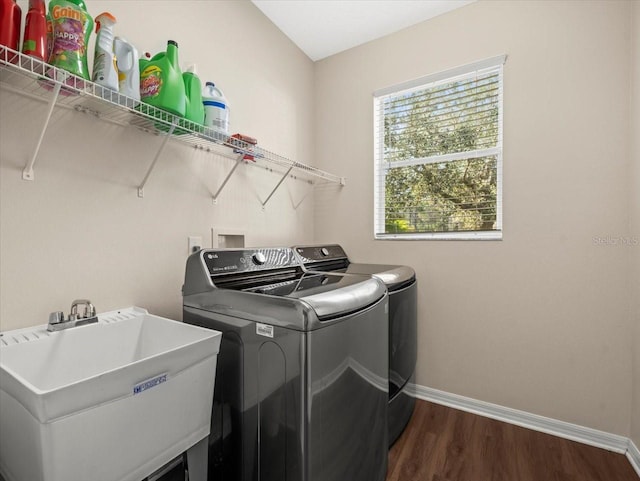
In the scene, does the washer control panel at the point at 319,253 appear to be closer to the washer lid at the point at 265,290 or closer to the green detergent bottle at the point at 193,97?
the washer lid at the point at 265,290

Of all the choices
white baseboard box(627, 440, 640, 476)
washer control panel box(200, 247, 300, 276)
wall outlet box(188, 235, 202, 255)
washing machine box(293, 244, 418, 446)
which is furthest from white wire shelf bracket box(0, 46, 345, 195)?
white baseboard box(627, 440, 640, 476)

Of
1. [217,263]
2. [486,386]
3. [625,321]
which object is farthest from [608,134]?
[217,263]

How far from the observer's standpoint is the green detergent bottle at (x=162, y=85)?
3.99 feet

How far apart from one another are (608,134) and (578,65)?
434mm

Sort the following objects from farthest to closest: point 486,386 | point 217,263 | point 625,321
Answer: point 486,386, point 625,321, point 217,263

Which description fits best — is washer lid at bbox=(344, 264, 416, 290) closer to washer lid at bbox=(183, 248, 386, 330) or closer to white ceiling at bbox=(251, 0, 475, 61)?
washer lid at bbox=(183, 248, 386, 330)

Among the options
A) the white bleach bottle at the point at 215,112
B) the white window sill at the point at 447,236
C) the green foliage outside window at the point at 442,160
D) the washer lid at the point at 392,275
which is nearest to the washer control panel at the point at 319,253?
the washer lid at the point at 392,275

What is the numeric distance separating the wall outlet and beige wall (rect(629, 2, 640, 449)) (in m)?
2.25

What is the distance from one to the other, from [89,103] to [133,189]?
0.36 m

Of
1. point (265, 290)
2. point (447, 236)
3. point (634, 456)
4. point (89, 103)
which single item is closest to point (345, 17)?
point (447, 236)

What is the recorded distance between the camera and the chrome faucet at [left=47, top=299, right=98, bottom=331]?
1.06m

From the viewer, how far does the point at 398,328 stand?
1820 millimetres

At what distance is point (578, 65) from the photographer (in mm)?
→ 1792

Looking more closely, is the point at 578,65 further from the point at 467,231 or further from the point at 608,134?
the point at 467,231
